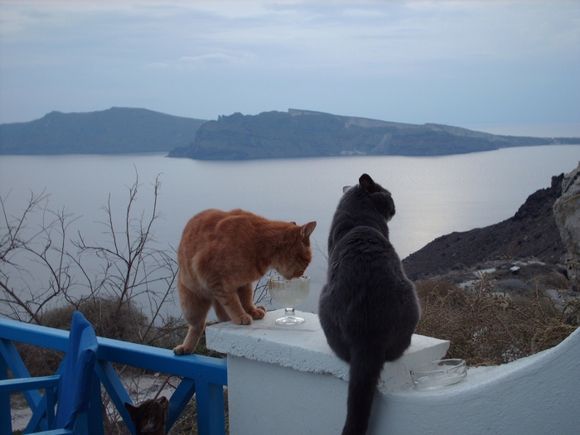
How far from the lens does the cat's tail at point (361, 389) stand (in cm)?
181

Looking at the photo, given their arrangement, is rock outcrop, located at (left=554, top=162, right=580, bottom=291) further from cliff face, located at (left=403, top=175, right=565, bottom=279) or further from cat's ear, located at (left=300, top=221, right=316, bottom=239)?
cliff face, located at (left=403, top=175, right=565, bottom=279)

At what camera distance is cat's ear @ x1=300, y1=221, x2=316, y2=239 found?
7.89 feet

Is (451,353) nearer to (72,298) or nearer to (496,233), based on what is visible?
(72,298)

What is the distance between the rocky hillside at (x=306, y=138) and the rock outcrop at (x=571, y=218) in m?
2.19

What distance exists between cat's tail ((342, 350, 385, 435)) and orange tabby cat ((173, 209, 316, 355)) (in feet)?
2.01

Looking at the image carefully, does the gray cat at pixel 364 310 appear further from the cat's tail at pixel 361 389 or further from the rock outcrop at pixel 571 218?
the rock outcrop at pixel 571 218

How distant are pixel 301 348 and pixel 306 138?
6572 mm

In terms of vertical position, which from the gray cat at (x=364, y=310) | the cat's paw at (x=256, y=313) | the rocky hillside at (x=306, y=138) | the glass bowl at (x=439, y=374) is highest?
the rocky hillside at (x=306, y=138)

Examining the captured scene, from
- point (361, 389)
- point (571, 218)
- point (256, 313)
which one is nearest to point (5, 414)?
point (256, 313)

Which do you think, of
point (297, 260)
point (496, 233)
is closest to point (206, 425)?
point (297, 260)

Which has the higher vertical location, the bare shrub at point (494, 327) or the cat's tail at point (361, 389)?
the cat's tail at point (361, 389)

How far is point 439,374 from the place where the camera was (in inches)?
77.2

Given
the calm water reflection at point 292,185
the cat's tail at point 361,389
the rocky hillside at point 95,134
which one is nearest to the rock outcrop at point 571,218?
the calm water reflection at point 292,185

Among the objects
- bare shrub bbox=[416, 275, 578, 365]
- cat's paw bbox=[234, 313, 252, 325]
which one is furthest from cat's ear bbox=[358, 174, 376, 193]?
bare shrub bbox=[416, 275, 578, 365]
